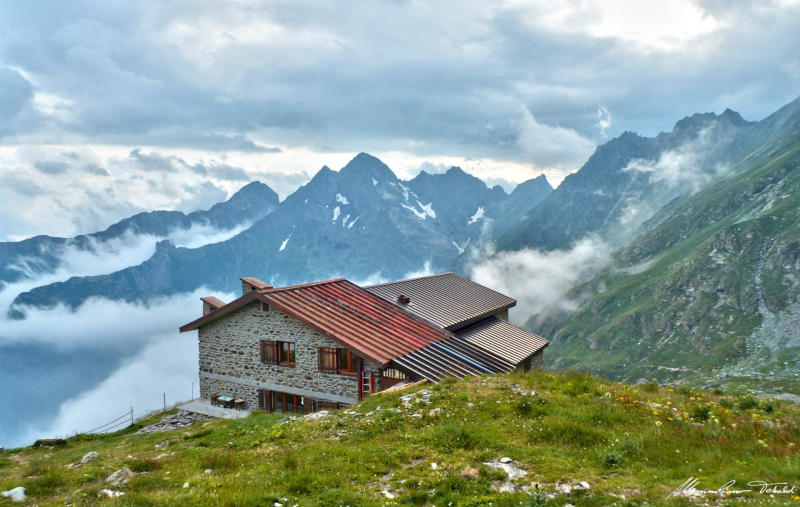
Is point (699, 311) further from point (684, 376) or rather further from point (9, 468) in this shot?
point (9, 468)

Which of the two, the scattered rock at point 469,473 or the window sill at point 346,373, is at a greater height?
the window sill at point 346,373

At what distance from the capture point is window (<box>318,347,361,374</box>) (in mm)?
29188

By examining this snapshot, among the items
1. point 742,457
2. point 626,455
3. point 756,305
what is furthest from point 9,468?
point 756,305

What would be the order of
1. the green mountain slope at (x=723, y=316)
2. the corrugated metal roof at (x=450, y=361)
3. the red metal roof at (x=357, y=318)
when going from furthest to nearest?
the green mountain slope at (x=723, y=316) → the red metal roof at (x=357, y=318) → the corrugated metal roof at (x=450, y=361)

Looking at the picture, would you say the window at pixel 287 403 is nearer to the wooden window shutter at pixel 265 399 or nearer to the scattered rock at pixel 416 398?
the wooden window shutter at pixel 265 399

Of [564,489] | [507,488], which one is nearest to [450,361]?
[507,488]

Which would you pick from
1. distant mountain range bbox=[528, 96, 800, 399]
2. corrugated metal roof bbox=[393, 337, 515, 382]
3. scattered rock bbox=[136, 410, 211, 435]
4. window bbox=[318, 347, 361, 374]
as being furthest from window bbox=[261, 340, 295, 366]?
distant mountain range bbox=[528, 96, 800, 399]

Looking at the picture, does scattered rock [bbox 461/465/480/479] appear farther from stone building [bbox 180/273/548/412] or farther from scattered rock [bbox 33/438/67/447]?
scattered rock [bbox 33/438/67/447]

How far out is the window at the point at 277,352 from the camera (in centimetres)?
3145

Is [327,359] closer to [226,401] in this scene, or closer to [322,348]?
[322,348]

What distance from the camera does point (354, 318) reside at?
3328 centimetres

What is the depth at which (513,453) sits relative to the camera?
1295cm

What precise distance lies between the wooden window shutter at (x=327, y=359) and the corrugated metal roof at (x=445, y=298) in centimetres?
1175

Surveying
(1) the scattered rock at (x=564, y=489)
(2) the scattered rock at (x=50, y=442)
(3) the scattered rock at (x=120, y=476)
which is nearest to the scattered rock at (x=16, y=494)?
(3) the scattered rock at (x=120, y=476)
